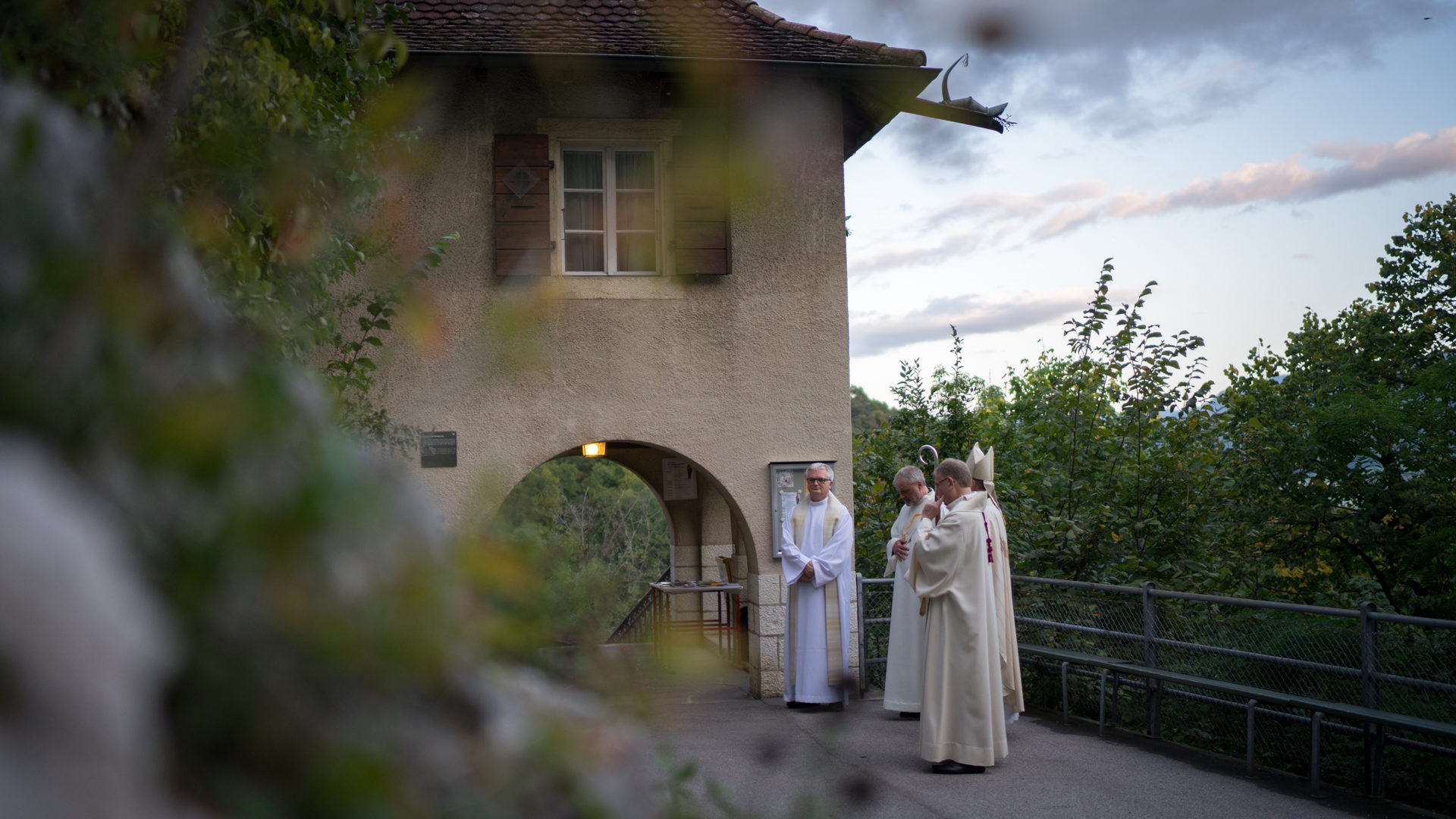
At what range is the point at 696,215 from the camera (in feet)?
33.4

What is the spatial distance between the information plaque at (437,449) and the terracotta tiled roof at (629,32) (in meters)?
3.11

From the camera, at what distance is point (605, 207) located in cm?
1029

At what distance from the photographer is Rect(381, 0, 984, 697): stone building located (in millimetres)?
9859

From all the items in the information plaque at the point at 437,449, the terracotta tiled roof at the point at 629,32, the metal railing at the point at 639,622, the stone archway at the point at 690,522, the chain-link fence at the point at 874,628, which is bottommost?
the metal railing at the point at 639,622

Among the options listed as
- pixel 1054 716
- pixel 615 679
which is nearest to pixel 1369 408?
pixel 1054 716

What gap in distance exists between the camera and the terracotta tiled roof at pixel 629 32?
9.61 meters

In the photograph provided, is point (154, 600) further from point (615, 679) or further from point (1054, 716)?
point (1054, 716)

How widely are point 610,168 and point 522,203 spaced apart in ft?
2.98

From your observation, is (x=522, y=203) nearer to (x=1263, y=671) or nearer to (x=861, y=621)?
(x=861, y=621)

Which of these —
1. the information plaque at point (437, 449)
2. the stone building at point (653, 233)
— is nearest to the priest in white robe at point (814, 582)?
the stone building at point (653, 233)

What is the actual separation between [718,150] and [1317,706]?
6.33 metres

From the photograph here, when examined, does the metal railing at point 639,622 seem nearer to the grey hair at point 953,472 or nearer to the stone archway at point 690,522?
the stone archway at point 690,522

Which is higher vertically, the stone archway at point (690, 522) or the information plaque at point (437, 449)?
the information plaque at point (437, 449)

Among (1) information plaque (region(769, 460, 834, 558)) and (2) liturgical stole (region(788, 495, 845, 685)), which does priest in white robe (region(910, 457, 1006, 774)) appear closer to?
(2) liturgical stole (region(788, 495, 845, 685))
